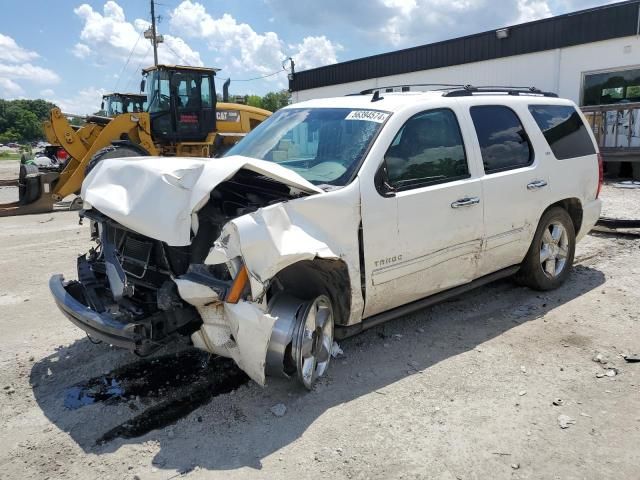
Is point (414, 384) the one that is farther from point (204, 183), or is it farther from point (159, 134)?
point (159, 134)

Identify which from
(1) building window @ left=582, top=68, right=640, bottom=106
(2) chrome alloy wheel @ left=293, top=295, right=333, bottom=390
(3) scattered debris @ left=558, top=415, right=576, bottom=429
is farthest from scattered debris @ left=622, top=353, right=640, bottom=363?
(1) building window @ left=582, top=68, right=640, bottom=106

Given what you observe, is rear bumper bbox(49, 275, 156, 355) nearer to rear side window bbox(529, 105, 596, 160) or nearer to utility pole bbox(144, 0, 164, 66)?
rear side window bbox(529, 105, 596, 160)

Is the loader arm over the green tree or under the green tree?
under

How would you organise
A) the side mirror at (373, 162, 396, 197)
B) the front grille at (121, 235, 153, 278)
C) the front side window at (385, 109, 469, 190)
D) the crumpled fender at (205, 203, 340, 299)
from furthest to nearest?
1. the front side window at (385, 109, 469, 190)
2. the side mirror at (373, 162, 396, 197)
3. the front grille at (121, 235, 153, 278)
4. the crumpled fender at (205, 203, 340, 299)

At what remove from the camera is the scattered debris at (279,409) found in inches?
133

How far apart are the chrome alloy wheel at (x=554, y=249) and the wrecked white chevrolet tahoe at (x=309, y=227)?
0.41 m

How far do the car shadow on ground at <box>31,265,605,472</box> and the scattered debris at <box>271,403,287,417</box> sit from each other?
28 mm

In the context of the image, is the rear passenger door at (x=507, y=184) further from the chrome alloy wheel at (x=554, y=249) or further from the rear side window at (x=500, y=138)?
the chrome alloy wheel at (x=554, y=249)

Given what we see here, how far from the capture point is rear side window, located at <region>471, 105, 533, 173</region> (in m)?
4.68

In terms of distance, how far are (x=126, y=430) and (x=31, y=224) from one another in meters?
8.54

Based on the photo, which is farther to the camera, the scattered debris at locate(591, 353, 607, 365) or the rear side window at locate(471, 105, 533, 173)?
the rear side window at locate(471, 105, 533, 173)

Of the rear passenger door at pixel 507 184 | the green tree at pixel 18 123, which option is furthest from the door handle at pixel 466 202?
the green tree at pixel 18 123

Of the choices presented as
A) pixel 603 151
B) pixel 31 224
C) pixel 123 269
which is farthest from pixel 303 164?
pixel 603 151

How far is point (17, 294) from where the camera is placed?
5809 millimetres
